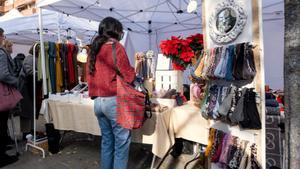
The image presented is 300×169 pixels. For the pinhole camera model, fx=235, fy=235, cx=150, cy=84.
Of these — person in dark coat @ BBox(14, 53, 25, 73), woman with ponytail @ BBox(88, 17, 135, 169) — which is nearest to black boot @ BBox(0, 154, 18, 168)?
person in dark coat @ BBox(14, 53, 25, 73)

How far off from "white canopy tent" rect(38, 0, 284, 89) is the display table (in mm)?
1359

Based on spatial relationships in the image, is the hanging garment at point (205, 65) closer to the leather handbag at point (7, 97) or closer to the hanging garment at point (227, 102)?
the hanging garment at point (227, 102)

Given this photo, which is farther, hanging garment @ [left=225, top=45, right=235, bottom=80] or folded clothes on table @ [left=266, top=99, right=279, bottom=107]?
folded clothes on table @ [left=266, top=99, right=279, bottom=107]

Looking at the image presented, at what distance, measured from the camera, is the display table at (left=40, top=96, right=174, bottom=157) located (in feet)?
6.84

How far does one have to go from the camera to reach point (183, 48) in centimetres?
233

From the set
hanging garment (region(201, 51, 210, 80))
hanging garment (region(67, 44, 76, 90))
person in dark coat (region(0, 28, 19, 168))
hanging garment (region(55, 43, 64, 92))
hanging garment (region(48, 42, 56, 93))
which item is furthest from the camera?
hanging garment (region(67, 44, 76, 90))

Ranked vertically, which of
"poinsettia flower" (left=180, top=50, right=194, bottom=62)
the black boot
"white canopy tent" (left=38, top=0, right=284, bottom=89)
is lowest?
the black boot

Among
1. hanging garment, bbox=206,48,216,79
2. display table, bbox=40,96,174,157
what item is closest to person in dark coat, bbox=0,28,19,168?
display table, bbox=40,96,174,157

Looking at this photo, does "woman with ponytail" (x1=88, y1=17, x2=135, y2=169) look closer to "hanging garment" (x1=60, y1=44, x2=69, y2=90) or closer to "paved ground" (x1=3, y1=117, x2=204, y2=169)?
"paved ground" (x1=3, y1=117, x2=204, y2=169)

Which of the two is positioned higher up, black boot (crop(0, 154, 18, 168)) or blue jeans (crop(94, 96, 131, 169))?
blue jeans (crop(94, 96, 131, 169))

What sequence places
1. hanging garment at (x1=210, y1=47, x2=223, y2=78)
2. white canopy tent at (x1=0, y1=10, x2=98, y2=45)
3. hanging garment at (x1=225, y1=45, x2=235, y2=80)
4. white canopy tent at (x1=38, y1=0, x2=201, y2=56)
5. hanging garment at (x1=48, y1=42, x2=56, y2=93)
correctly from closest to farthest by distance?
hanging garment at (x1=225, y1=45, x2=235, y2=80) → hanging garment at (x1=210, y1=47, x2=223, y2=78) → hanging garment at (x1=48, y1=42, x2=56, y2=93) → white canopy tent at (x1=38, y1=0, x2=201, y2=56) → white canopy tent at (x1=0, y1=10, x2=98, y2=45)

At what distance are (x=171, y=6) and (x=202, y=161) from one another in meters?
2.81

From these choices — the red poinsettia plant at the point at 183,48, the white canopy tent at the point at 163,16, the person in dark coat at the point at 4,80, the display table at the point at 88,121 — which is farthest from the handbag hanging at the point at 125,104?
the white canopy tent at the point at 163,16

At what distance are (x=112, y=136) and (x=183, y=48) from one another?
1.09 m
